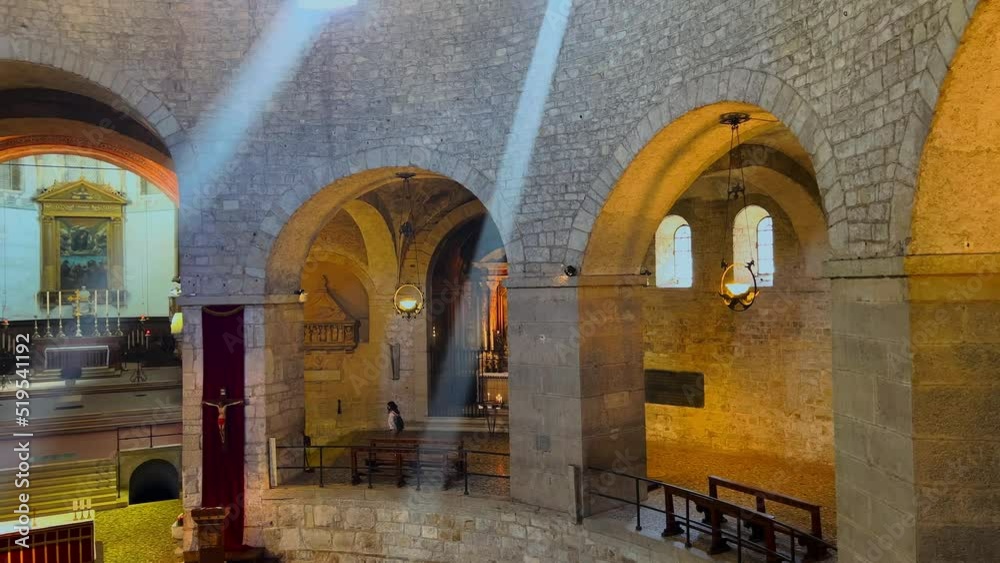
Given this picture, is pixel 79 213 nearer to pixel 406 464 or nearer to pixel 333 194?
pixel 333 194

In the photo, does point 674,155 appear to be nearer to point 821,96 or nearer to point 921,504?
point 821,96

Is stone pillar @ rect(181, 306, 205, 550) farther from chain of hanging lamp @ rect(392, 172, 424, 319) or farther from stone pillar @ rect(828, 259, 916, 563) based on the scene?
stone pillar @ rect(828, 259, 916, 563)

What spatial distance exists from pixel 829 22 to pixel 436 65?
575 centimetres

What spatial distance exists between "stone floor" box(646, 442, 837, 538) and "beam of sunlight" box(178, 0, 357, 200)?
8609 millimetres

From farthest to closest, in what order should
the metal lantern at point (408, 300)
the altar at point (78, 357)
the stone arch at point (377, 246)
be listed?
the altar at point (78, 357)
the stone arch at point (377, 246)
the metal lantern at point (408, 300)

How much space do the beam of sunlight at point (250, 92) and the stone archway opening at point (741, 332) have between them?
5.74m

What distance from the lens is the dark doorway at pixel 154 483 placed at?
13148 millimetres

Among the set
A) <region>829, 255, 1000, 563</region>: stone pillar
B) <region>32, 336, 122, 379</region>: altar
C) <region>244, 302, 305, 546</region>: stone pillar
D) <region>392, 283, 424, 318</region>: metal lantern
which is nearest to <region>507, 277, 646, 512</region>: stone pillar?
<region>244, 302, 305, 546</region>: stone pillar

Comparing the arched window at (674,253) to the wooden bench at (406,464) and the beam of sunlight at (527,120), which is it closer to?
the beam of sunlight at (527,120)

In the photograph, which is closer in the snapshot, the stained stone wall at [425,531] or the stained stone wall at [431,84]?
the stained stone wall at [431,84]

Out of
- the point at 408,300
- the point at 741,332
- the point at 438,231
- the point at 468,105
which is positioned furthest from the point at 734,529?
the point at 438,231

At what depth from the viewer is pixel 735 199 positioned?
1303 cm

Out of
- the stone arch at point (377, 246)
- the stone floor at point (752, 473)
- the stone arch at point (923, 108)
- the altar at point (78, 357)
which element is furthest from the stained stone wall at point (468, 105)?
the altar at point (78, 357)

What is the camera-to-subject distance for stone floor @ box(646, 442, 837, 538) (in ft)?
32.0
